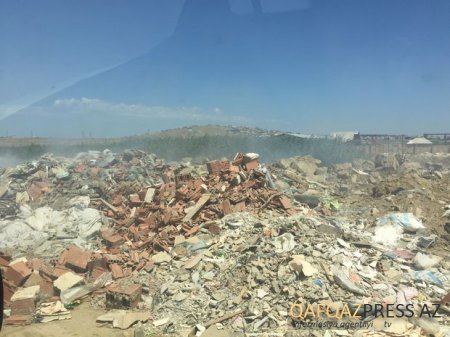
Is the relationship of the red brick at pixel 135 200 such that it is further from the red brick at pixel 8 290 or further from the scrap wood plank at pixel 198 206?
the red brick at pixel 8 290

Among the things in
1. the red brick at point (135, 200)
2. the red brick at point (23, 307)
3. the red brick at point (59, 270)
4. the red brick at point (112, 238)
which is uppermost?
the red brick at point (135, 200)

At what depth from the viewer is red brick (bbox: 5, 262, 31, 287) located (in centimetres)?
740

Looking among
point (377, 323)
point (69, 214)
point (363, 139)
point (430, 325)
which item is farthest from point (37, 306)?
point (363, 139)

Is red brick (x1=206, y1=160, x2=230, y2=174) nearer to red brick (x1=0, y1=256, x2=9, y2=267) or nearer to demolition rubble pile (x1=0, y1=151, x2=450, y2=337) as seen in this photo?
demolition rubble pile (x1=0, y1=151, x2=450, y2=337)

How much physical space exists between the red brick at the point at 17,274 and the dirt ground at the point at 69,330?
1357 mm

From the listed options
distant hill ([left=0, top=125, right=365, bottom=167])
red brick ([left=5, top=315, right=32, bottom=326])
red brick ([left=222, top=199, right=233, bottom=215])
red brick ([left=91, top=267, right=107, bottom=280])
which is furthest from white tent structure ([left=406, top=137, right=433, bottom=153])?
red brick ([left=5, top=315, right=32, bottom=326])

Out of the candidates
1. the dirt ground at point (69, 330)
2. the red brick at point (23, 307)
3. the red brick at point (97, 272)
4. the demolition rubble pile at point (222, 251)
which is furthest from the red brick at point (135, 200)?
the dirt ground at point (69, 330)

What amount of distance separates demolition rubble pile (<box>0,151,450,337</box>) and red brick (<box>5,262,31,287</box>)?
19 mm

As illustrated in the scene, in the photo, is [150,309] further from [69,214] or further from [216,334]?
[69,214]

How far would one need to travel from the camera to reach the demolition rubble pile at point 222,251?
591cm

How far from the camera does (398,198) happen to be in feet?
36.8

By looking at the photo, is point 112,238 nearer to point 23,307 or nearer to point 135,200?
point 135,200

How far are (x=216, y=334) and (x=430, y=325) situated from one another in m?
2.84

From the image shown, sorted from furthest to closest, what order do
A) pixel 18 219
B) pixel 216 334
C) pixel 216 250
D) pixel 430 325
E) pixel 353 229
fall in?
pixel 18 219 → pixel 353 229 → pixel 216 250 → pixel 216 334 → pixel 430 325
